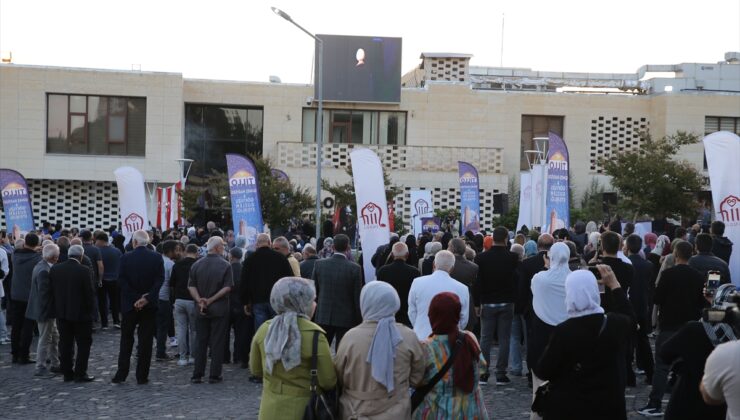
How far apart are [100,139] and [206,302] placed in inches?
1193

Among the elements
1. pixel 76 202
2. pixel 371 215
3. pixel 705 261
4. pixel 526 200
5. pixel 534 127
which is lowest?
pixel 705 261

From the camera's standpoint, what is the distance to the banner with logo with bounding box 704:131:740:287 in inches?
560

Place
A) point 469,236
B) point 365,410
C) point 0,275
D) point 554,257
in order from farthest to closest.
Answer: point 469,236 → point 0,275 → point 554,257 → point 365,410

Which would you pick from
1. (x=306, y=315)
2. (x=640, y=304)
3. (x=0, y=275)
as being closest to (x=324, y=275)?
(x=640, y=304)

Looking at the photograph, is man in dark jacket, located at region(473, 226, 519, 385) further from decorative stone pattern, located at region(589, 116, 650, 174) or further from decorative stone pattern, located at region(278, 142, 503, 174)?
decorative stone pattern, located at region(589, 116, 650, 174)

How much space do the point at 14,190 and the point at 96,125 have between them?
1734 centimetres

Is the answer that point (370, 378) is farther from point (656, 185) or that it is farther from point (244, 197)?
point (656, 185)

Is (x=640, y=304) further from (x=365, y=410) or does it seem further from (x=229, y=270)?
(x=365, y=410)

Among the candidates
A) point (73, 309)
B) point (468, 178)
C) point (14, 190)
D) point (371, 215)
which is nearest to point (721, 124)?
point (468, 178)

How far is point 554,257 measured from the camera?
9.45 metres

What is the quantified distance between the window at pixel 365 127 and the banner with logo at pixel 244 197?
21.2 metres

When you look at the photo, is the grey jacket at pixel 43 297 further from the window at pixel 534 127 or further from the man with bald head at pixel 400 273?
the window at pixel 534 127

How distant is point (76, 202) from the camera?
40.7 meters

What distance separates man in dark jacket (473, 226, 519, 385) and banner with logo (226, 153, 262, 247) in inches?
337
